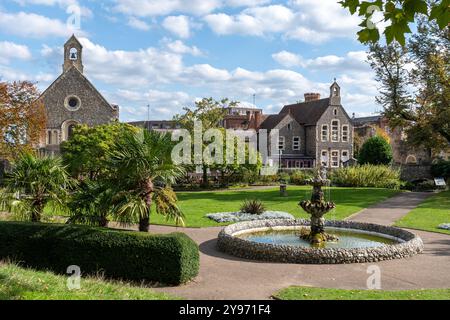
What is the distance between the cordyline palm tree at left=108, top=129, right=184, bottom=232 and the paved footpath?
1848 mm

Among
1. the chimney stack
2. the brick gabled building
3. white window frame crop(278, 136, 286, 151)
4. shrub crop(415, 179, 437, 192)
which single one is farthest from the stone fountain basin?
the chimney stack

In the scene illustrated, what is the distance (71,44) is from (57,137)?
11.3m

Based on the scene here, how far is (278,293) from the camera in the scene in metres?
9.53

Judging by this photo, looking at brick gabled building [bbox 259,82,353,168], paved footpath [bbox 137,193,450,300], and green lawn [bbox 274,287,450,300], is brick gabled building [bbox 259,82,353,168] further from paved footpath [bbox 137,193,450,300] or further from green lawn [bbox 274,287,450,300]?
green lawn [bbox 274,287,450,300]

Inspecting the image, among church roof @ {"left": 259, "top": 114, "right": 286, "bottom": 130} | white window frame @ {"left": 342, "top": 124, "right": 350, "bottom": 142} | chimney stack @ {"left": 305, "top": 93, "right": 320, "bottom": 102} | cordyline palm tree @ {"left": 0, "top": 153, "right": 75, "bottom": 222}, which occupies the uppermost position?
chimney stack @ {"left": 305, "top": 93, "right": 320, "bottom": 102}

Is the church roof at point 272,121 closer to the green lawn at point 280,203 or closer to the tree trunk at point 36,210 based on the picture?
the green lawn at point 280,203

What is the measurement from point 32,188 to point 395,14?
11.8 m

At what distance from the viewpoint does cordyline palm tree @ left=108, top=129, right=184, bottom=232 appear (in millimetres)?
11469

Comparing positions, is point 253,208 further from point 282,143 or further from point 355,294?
point 282,143

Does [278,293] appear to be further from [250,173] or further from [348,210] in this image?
[250,173]
